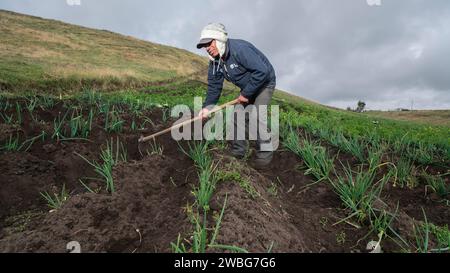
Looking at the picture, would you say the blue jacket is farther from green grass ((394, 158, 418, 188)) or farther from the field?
green grass ((394, 158, 418, 188))

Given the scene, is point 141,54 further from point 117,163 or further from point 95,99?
point 117,163

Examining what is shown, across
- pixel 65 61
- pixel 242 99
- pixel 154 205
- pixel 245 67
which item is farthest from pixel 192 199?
pixel 65 61

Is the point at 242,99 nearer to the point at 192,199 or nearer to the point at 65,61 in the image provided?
the point at 192,199

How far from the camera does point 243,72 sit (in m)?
4.57

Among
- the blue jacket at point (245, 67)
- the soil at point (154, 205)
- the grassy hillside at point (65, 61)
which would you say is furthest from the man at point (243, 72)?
the grassy hillside at point (65, 61)

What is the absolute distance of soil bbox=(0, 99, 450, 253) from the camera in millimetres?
A: 2422

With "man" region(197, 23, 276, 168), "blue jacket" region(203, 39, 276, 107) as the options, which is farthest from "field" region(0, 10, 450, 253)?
"blue jacket" region(203, 39, 276, 107)

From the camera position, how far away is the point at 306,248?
2.54 m

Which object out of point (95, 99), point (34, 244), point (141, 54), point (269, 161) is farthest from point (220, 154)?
point (141, 54)

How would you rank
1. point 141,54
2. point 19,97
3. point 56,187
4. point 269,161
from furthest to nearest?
point 141,54 → point 19,97 → point 269,161 → point 56,187

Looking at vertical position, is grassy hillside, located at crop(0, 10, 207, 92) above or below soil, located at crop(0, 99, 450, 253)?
above

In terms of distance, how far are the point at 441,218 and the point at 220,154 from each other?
89.8 inches

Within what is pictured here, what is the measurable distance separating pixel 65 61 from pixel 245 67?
2378cm

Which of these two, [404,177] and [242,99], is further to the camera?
[242,99]
